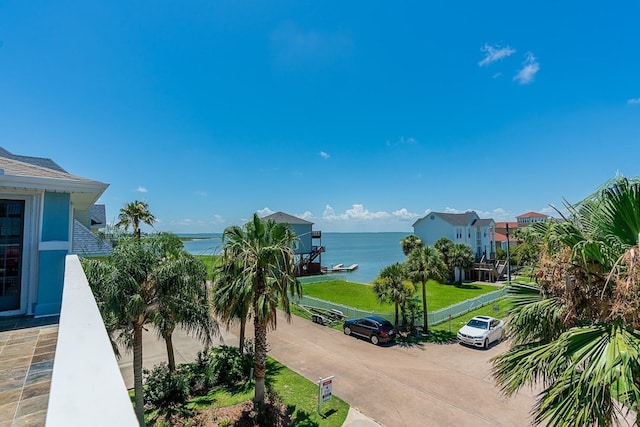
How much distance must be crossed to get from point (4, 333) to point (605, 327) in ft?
26.0

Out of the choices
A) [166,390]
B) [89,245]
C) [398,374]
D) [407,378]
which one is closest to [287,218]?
[398,374]

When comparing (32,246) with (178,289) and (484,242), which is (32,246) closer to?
(178,289)

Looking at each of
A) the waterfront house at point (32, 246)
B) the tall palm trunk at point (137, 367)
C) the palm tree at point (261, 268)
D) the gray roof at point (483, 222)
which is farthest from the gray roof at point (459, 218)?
the waterfront house at point (32, 246)

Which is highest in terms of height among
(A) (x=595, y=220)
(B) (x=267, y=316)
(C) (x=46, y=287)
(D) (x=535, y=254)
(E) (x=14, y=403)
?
(A) (x=595, y=220)

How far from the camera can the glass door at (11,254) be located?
5105 millimetres

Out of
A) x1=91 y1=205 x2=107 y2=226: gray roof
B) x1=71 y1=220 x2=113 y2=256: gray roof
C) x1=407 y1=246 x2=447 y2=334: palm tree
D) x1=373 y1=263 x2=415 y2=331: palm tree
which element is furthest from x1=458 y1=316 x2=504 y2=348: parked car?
x1=91 y1=205 x2=107 y2=226: gray roof

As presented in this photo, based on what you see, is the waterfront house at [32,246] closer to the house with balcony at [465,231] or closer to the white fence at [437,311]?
the white fence at [437,311]

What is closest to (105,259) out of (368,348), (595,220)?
(595,220)

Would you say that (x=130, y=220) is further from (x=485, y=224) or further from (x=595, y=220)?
(x=485, y=224)

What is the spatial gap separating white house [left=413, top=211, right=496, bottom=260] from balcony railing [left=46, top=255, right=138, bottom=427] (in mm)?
46773

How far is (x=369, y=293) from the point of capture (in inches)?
1220

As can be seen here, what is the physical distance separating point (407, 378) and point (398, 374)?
459 millimetres

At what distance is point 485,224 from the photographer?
45719 mm

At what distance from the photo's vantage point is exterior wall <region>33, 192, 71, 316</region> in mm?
5176
